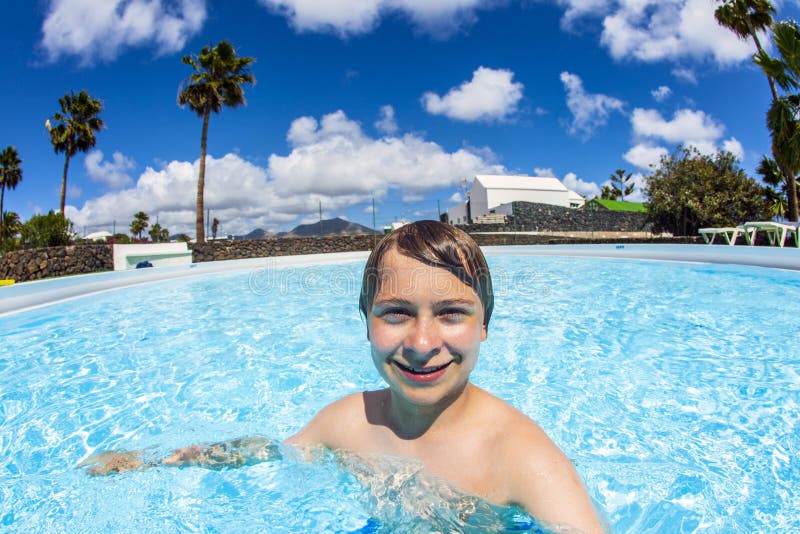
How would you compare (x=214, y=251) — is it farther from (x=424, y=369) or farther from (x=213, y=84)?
(x=424, y=369)

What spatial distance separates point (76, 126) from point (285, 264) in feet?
59.2

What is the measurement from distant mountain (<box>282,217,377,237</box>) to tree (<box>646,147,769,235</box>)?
18.2 meters

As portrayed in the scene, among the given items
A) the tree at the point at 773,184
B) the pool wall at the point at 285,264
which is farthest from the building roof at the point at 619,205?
the pool wall at the point at 285,264

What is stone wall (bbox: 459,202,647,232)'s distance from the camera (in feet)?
117

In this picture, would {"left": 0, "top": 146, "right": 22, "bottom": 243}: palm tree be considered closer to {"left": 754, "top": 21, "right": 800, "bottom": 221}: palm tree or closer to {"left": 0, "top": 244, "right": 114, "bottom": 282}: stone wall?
{"left": 0, "top": 244, "right": 114, "bottom": 282}: stone wall

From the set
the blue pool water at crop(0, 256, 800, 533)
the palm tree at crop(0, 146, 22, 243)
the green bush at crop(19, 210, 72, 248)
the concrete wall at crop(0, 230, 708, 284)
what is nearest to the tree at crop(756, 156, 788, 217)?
the concrete wall at crop(0, 230, 708, 284)

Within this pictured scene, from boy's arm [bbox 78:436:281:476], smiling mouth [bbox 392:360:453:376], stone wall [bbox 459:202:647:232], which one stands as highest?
stone wall [bbox 459:202:647:232]

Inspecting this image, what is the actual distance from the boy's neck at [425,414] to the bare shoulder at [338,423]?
226 millimetres

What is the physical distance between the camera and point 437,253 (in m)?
1.34

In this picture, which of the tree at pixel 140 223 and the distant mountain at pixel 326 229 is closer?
the distant mountain at pixel 326 229

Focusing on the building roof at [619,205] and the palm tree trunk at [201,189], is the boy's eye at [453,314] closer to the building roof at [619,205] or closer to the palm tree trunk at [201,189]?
the palm tree trunk at [201,189]

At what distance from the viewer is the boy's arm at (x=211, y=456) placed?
2.09 metres

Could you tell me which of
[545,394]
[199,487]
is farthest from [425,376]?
[545,394]

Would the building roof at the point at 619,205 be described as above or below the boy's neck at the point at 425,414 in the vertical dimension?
above
